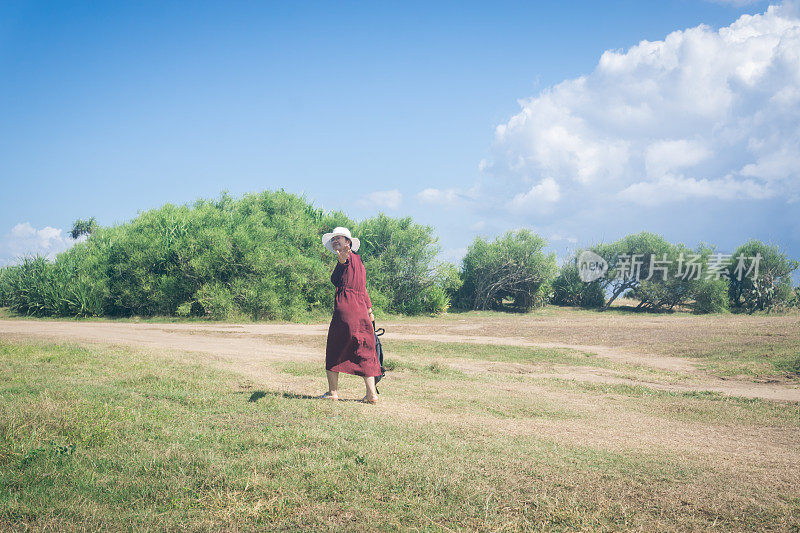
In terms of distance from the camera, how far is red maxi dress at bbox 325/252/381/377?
22.8 feet

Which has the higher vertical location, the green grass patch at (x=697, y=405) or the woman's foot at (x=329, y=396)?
the woman's foot at (x=329, y=396)

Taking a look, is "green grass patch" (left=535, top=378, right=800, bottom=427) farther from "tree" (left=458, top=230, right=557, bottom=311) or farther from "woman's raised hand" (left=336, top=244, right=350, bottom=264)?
"tree" (left=458, top=230, right=557, bottom=311)

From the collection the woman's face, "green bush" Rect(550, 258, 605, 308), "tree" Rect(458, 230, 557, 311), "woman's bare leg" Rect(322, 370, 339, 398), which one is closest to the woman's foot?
"woman's bare leg" Rect(322, 370, 339, 398)

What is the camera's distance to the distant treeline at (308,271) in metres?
25.7

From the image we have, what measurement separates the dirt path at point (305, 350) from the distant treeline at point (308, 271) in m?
5.26

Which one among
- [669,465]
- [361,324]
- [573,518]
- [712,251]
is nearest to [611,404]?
[669,465]

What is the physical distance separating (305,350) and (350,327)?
7850mm

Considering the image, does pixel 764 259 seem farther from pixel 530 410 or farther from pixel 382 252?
pixel 530 410

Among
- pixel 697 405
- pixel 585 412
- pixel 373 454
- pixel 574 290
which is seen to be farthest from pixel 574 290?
pixel 373 454

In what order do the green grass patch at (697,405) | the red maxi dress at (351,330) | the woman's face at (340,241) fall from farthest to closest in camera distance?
the green grass patch at (697,405), the woman's face at (340,241), the red maxi dress at (351,330)

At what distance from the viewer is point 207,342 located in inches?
615

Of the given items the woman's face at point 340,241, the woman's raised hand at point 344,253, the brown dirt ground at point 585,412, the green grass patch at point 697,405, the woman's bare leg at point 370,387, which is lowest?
the green grass patch at point 697,405

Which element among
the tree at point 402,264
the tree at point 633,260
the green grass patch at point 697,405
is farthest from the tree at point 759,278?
the green grass patch at point 697,405

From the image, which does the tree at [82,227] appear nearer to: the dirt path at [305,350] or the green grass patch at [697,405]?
the dirt path at [305,350]
